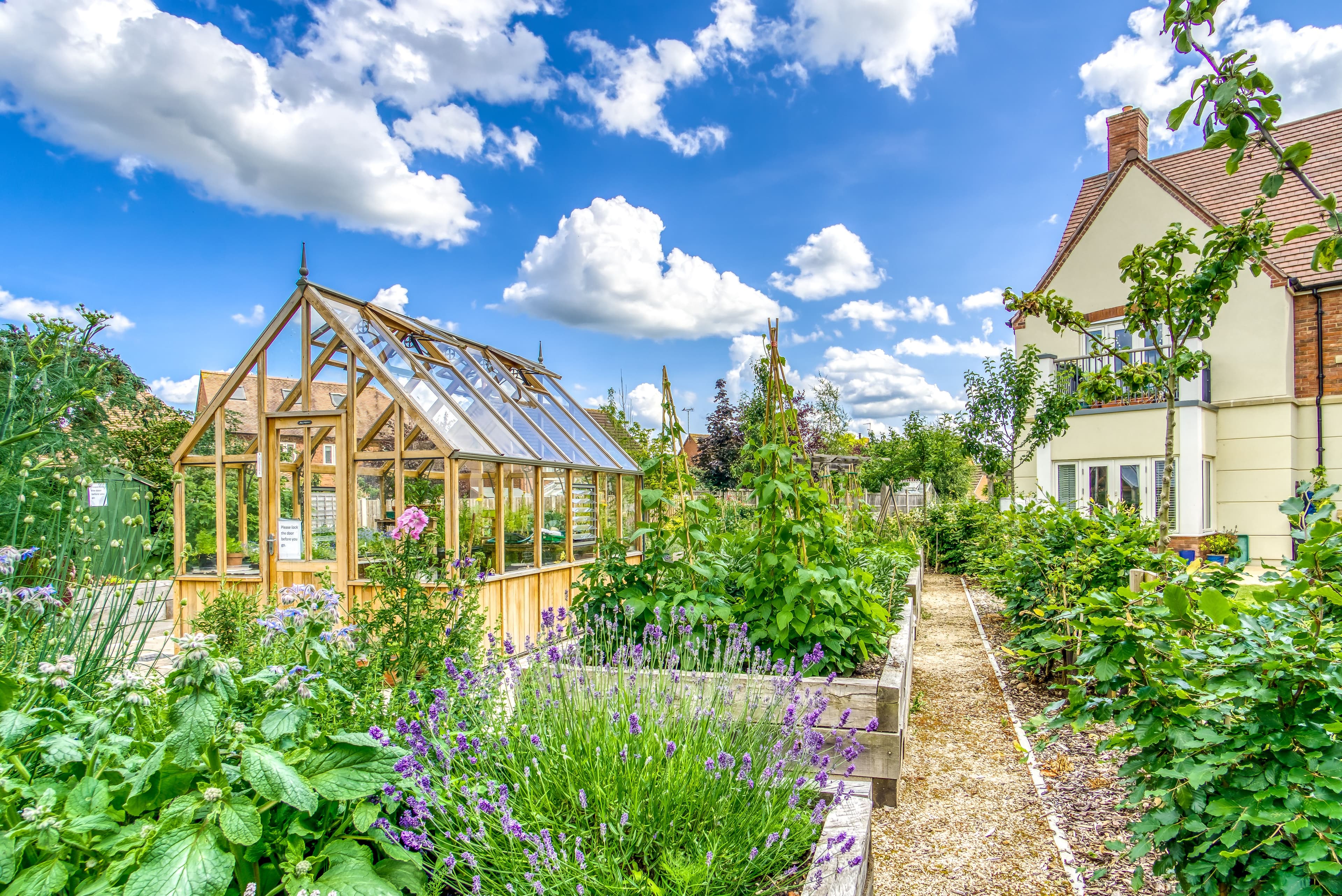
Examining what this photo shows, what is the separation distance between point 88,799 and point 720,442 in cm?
2120

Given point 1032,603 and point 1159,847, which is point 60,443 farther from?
point 1032,603

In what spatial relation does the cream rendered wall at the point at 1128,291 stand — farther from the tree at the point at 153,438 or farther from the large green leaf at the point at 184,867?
the tree at the point at 153,438

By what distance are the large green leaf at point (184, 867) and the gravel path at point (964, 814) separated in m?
2.29

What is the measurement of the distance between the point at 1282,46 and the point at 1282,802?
11.2 feet

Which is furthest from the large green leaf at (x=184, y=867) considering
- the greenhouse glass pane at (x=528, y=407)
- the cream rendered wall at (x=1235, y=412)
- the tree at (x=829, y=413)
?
the tree at (x=829, y=413)

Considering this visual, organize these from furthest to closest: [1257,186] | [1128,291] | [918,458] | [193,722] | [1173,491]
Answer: [918,458] < [1128,291] < [1257,186] < [1173,491] < [193,722]

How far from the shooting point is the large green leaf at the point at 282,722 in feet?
4.84

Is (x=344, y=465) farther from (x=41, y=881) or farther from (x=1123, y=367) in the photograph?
(x=1123, y=367)

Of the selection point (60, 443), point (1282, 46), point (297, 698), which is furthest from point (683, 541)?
point (60, 443)

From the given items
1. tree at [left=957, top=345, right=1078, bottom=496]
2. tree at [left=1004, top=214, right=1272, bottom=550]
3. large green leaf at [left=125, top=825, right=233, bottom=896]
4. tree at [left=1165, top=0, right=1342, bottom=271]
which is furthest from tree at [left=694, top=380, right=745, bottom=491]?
large green leaf at [left=125, top=825, right=233, bottom=896]

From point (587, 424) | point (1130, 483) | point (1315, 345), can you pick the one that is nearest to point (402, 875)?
point (587, 424)

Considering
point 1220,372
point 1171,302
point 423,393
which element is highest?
point 1220,372

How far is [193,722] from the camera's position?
137cm

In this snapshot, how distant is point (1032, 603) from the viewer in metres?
5.19
